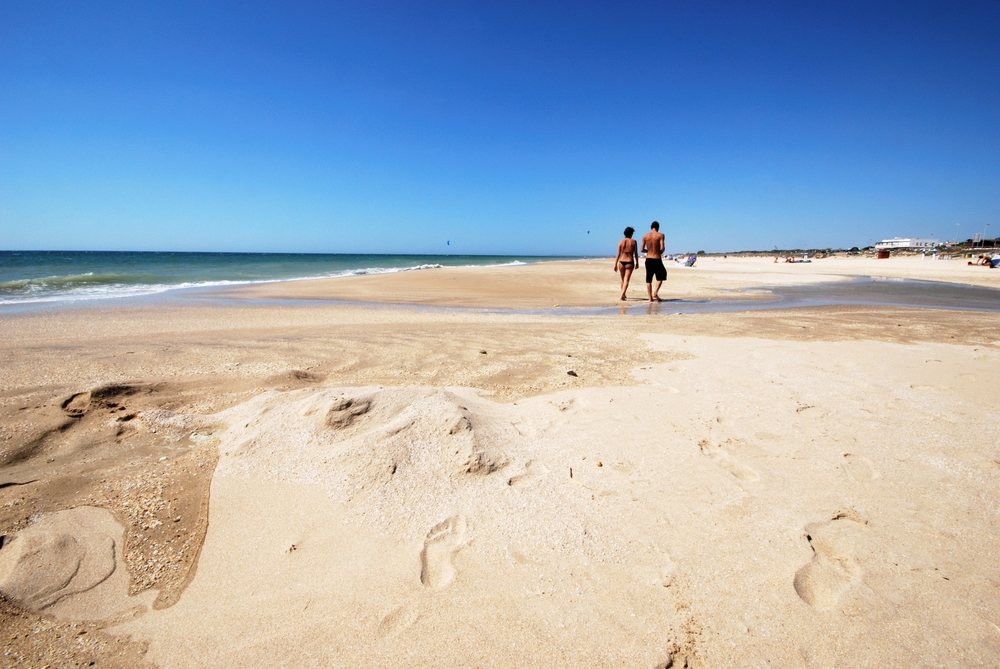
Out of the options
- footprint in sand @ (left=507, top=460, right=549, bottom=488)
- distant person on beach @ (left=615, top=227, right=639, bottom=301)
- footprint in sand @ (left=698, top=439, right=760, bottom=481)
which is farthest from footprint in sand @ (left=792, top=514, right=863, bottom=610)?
distant person on beach @ (left=615, top=227, right=639, bottom=301)

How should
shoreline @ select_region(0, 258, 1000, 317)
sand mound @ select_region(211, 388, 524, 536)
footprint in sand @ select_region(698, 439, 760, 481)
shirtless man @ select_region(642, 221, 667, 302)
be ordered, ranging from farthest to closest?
shirtless man @ select_region(642, 221, 667, 302) < shoreline @ select_region(0, 258, 1000, 317) < footprint in sand @ select_region(698, 439, 760, 481) < sand mound @ select_region(211, 388, 524, 536)

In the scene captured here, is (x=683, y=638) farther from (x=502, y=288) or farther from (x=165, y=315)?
(x=502, y=288)

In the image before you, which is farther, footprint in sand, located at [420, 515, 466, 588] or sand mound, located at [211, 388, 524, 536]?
sand mound, located at [211, 388, 524, 536]

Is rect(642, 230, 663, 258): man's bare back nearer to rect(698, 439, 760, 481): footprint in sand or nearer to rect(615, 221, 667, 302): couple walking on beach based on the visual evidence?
rect(615, 221, 667, 302): couple walking on beach

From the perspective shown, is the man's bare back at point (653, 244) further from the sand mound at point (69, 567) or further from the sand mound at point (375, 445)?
the sand mound at point (69, 567)

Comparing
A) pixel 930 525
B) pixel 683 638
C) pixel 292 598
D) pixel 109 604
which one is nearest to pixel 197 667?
→ pixel 292 598

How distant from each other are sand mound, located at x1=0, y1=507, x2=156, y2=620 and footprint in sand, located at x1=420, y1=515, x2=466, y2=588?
1.00 meters

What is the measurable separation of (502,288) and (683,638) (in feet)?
44.5

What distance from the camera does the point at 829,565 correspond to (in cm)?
172

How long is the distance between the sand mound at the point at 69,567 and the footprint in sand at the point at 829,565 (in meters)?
2.40

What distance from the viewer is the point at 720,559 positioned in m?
1.75

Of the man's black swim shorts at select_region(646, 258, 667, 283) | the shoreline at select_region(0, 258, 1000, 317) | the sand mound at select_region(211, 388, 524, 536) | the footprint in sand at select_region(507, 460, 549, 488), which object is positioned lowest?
the footprint in sand at select_region(507, 460, 549, 488)

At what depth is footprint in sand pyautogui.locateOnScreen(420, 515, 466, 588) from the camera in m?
1.69

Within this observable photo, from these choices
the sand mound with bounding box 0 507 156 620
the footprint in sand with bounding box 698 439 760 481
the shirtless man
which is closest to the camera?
the sand mound with bounding box 0 507 156 620
